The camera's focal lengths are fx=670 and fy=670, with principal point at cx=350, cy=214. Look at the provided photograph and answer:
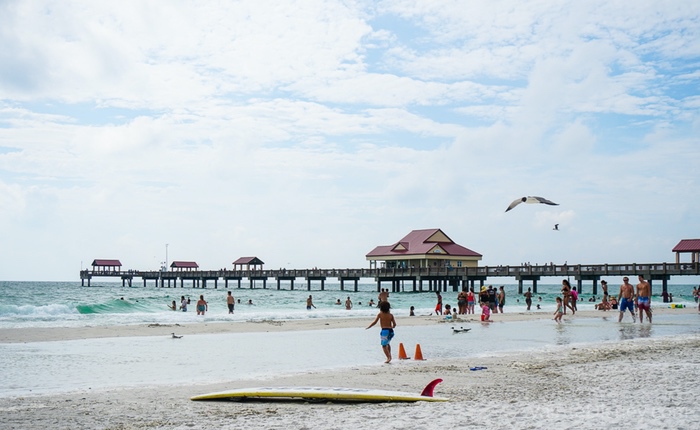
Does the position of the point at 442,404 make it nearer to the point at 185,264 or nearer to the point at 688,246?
the point at 688,246

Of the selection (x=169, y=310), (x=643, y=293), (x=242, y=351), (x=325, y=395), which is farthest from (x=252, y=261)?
(x=325, y=395)

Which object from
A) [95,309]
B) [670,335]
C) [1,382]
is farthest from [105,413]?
[95,309]

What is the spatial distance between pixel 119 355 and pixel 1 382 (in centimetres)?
388

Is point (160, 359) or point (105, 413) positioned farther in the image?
point (160, 359)

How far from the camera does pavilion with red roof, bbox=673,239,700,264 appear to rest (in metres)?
50.1

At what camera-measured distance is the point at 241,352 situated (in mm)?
14945

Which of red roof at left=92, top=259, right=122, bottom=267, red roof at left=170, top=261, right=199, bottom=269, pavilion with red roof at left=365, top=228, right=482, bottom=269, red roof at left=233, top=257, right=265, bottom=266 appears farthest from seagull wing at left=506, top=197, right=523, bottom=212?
red roof at left=92, top=259, right=122, bottom=267

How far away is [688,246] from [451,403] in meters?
49.8

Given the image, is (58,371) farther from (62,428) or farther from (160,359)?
(62,428)

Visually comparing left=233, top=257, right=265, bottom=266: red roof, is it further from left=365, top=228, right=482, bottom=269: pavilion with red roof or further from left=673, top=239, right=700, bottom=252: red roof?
left=673, top=239, right=700, bottom=252: red roof

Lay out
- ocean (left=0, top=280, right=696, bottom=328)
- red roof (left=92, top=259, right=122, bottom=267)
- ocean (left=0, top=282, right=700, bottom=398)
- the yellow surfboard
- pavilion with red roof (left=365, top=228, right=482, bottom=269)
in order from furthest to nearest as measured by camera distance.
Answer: red roof (left=92, top=259, right=122, bottom=267) → pavilion with red roof (left=365, top=228, right=482, bottom=269) → ocean (left=0, top=280, right=696, bottom=328) → ocean (left=0, top=282, right=700, bottom=398) → the yellow surfboard

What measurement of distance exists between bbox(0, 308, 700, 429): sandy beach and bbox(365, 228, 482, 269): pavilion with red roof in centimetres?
5399

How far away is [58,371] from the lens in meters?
11.7

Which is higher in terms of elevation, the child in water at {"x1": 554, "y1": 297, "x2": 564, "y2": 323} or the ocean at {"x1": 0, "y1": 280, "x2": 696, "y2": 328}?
the child in water at {"x1": 554, "y1": 297, "x2": 564, "y2": 323}
